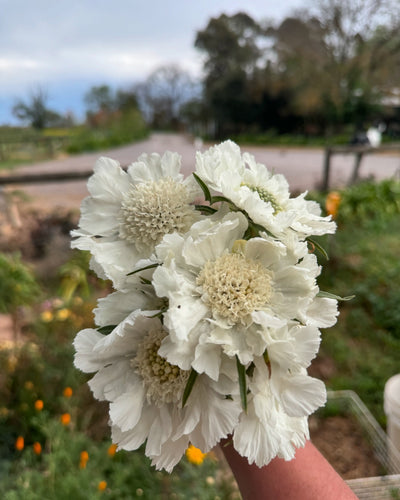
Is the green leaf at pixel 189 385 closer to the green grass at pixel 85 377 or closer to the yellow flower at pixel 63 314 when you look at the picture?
the green grass at pixel 85 377

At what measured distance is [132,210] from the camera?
1.81 ft

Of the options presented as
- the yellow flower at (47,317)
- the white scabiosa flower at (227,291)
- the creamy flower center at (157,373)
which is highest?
the white scabiosa flower at (227,291)

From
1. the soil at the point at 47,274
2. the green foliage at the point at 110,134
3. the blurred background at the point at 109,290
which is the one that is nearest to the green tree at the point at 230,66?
the green foliage at the point at 110,134

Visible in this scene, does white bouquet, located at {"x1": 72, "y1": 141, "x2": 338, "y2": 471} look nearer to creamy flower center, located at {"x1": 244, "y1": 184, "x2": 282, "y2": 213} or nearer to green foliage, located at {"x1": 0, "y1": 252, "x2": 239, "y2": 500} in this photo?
Result: creamy flower center, located at {"x1": 244, "y1": 184, "x2": 282, "y2": 213}

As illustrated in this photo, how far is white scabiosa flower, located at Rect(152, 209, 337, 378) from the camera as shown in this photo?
17.0 inches

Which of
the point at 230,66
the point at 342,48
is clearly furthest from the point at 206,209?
the point at 230,66

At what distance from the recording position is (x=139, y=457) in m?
1.59

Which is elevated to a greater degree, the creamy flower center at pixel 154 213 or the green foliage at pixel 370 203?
the creamy flower center at pixel 154 213

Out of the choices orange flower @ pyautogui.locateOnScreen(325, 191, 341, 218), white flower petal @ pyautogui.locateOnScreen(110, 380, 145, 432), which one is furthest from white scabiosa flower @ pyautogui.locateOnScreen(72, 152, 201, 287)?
orange flower @ pyautogui.locateOnScreen(325, 191, 341, 218)

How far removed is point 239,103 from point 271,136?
2.17 meters

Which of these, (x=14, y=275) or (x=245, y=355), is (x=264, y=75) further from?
(x=245, y=355)

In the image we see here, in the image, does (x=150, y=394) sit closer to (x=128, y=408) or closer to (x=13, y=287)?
(x=128, y=408)

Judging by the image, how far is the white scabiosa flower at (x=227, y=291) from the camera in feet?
1.41

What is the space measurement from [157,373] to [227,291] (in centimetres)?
14
